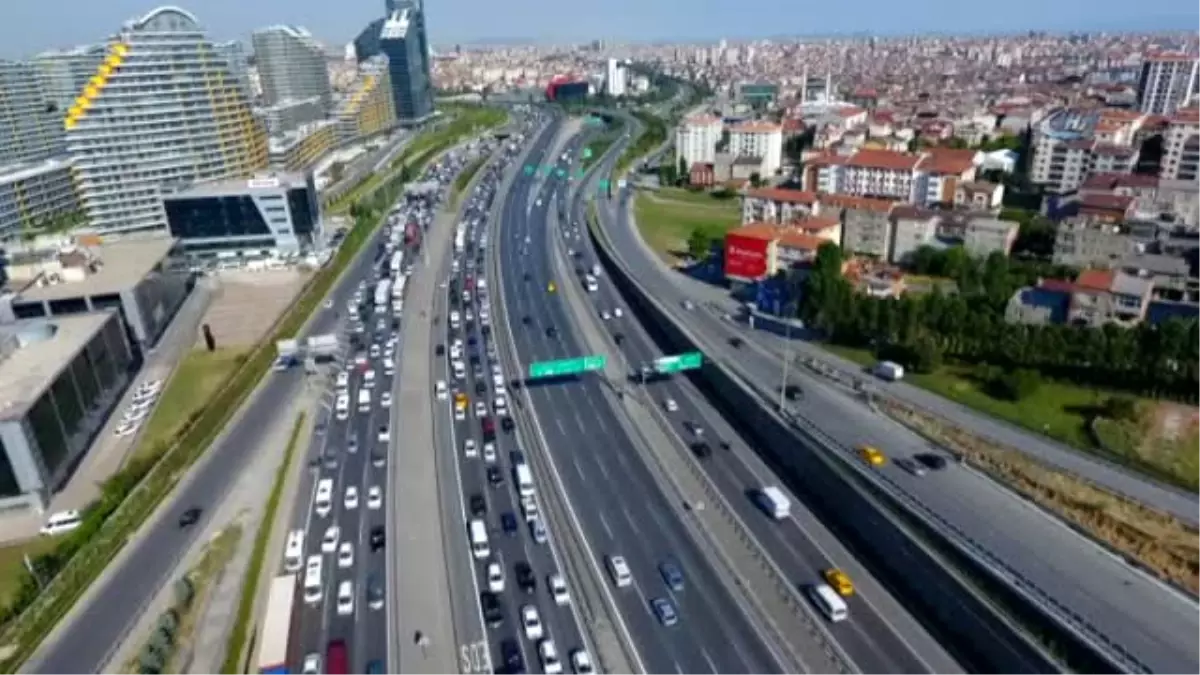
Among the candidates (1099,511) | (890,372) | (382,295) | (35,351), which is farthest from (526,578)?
(382,295)

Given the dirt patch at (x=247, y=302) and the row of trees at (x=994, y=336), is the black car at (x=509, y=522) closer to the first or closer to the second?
the row of trees at (x=994, y=336)

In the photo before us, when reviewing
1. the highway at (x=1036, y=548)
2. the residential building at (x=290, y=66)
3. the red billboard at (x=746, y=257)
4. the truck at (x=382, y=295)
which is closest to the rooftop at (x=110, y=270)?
the truck at (x=382, y=295)

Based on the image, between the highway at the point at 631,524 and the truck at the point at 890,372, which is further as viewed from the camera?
the truck at the point at 890,372

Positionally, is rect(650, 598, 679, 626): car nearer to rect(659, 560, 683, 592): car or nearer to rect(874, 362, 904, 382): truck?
rect(659, 560, 683, 592): car

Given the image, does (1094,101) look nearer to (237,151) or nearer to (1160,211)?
(1160,211)

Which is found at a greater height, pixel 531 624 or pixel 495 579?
pixel 495 579

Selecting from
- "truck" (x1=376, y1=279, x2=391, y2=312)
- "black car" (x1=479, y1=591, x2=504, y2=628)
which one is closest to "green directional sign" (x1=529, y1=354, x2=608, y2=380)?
"black car" (x1=479, y1=591, x2=504, y2=628)

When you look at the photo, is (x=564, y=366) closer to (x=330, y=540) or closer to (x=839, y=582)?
(x=330, y=540)
